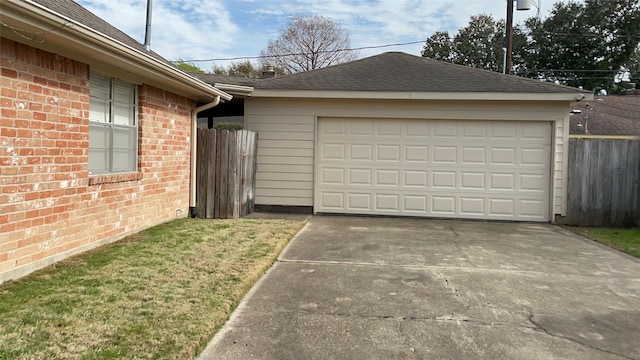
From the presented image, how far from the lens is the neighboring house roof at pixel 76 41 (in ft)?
12.4

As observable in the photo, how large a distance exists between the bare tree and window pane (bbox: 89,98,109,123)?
2785 centimetres

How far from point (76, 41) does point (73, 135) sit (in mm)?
1143

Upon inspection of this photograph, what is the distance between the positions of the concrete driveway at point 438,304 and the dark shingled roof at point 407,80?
11.9 ft

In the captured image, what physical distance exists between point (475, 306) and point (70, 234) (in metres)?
4.49

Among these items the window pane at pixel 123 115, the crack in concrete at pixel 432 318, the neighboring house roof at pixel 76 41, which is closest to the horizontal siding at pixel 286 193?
the neighboring house roof at pixel 76 41

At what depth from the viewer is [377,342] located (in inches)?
129

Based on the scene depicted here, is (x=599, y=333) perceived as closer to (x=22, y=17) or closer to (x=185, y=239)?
(x=185, y=239)

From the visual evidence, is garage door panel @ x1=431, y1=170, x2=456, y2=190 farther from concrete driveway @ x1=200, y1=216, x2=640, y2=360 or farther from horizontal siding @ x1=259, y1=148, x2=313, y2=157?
horizontal siding @ x1=259, y1=148, x2=313, y2=157

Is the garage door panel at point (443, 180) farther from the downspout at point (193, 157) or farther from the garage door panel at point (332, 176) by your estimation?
the downspout at point (193, 157)

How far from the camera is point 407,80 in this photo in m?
9.63

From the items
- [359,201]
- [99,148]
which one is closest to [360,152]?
[359,201]

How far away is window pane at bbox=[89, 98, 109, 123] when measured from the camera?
18.3 ft

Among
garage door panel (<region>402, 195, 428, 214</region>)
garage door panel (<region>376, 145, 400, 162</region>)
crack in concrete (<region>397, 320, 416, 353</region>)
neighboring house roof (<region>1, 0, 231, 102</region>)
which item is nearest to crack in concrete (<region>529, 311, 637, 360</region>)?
crack in concrete (<region>397, 320, 416, 353</region>)

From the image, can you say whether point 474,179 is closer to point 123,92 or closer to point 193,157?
point 193,157
